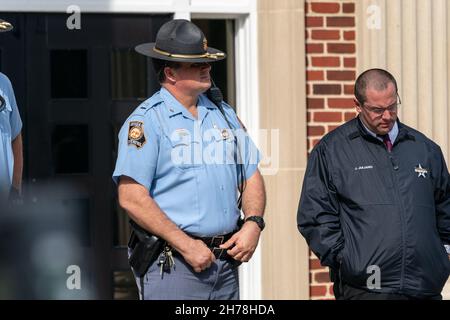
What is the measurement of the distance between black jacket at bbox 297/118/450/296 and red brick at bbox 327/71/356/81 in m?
2.07

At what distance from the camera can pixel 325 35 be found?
297 inches

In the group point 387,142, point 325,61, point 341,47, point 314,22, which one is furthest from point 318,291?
point 387,142

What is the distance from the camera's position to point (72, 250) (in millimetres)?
7430

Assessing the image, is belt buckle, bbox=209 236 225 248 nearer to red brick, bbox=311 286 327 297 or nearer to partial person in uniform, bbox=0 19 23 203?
partial person in uniform, bbox=0 19 23 203

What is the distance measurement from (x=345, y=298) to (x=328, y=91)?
8.01 ft

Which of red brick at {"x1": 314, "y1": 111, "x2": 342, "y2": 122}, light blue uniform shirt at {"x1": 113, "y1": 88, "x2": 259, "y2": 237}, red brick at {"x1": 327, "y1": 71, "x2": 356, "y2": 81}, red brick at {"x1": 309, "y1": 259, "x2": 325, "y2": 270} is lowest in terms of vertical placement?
red brick at {"x1": 309, "y1": 259, "x2": 325, "y2": 270}

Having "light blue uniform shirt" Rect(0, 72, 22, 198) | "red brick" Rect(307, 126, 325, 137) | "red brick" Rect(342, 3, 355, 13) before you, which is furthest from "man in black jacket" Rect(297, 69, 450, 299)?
"red brick" Rect(342, 3, 355, 13)

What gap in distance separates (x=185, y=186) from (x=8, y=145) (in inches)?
41.3

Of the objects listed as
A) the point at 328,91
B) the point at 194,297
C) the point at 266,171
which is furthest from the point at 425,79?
the point at 194,297

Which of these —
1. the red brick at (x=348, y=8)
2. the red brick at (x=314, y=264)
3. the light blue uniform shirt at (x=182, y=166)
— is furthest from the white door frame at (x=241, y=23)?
the light blue uniform shirt at (x=182, y=166)

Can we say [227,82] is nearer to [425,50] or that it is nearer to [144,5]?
[144,5]

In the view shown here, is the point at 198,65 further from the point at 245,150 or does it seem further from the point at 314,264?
the point at 314,264

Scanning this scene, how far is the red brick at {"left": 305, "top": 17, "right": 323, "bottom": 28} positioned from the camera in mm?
7535
